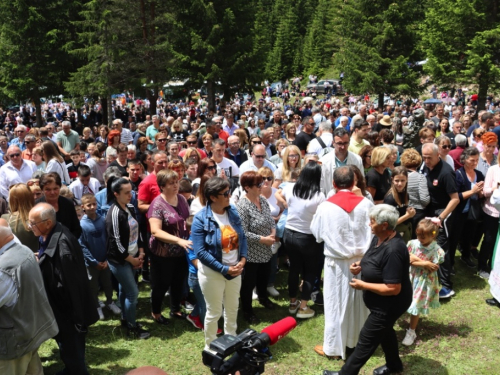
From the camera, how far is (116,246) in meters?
4.74

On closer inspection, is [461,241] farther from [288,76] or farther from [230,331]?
[288,76]

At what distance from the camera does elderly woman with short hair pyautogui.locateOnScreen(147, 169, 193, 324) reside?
16.0ft

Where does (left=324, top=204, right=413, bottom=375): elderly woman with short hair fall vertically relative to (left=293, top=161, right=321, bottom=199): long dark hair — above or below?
below

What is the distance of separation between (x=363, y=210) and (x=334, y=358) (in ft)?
5.09

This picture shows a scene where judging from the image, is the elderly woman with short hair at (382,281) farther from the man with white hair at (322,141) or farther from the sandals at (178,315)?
the man with white hair at (322,141)

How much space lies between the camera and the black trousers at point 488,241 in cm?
630

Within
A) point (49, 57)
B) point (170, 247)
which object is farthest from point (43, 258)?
point (49, 57)

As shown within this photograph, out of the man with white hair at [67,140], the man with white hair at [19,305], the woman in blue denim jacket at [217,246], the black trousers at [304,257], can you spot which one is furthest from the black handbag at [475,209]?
the man with white hair at [67,140]

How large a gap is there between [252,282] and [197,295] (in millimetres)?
676

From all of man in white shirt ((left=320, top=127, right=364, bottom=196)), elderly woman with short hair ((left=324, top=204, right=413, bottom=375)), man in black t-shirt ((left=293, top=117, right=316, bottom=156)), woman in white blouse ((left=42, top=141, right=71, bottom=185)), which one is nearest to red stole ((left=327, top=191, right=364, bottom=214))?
elderly woman with short hair ((left=324, top=204, right=413, bottom=375))

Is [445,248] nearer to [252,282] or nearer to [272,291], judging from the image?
[272,291]

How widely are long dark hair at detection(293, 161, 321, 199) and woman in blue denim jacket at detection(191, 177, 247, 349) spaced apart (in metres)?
0.98

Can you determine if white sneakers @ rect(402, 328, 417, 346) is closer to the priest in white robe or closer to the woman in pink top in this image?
the priest in white robe

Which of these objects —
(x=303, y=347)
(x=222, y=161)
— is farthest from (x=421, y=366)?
(x=222, y=161)
